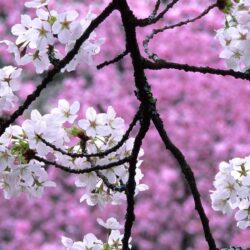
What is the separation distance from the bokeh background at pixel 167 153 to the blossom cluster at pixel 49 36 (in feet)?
18.5

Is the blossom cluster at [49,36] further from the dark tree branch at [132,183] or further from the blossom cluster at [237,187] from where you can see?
the blossom cluster at [237,187]

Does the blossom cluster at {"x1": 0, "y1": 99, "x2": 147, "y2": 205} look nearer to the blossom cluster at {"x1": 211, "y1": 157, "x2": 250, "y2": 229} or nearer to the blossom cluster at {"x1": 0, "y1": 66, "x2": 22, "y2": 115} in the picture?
the blossom cluster at {"x1": 0, "y1": 66, "x2": 22, "y2": 115}

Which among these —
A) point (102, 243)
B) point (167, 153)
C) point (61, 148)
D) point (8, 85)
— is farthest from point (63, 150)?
point (167, 153)

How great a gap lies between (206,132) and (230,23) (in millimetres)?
6259

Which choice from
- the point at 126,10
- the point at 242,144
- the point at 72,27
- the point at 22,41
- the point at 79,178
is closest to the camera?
the point at 126,10

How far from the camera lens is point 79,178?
1.64 meters

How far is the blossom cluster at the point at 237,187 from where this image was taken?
1.69 m

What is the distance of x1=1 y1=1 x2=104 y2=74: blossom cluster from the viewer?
1398mm

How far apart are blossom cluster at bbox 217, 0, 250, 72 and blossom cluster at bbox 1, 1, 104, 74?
286 millimetres

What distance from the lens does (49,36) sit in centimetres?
144

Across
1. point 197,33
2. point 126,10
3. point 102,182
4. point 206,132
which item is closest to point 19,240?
point 206,132

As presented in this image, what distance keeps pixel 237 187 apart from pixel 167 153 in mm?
5984

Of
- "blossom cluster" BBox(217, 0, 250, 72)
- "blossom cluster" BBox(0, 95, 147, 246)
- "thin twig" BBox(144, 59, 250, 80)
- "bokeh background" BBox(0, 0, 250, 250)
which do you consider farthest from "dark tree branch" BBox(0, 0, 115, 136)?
"bokeh background" BBox(0, 0, 250, 250)

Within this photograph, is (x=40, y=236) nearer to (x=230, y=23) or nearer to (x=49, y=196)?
(x=49, y=196)
